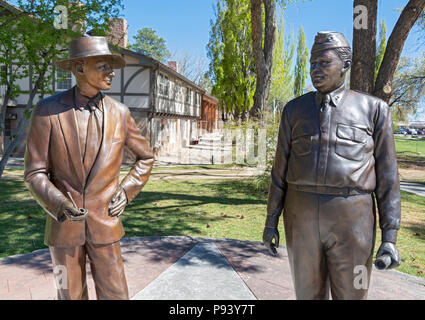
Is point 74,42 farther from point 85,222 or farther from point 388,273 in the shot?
point 388,273

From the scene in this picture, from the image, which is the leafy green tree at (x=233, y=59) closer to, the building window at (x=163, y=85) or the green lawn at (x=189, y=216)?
the building window at (x=163, y=85)

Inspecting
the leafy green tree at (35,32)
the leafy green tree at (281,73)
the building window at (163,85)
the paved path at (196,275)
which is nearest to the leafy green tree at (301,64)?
the leafy green tree at (281,73)

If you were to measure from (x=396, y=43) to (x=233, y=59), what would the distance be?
18572 millimetres

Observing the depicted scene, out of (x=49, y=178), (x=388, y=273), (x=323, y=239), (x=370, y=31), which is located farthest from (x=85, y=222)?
(x=370, y=31)

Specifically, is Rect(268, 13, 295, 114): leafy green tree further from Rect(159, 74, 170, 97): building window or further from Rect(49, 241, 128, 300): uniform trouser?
Rect(49, 241, 128, 300): uniform trouser

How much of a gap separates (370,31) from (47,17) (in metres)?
7.46

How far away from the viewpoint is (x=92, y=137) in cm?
257

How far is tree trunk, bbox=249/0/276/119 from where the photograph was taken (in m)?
11.7

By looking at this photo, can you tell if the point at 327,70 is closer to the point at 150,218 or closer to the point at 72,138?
the point at 72,138

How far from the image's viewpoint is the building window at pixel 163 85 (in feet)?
68.5

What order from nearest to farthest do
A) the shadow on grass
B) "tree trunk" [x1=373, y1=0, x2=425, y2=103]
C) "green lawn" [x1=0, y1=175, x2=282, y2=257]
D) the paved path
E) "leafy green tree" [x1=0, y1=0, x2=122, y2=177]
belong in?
1. the paved path
2. the shadow on grass
3. "green lawn" [x1=0, y1=175, x2=282, y2=257]
4. "tree trunk" [x1=373, y1=0, x2=425, y2=103]
5. "leafy green tree" [x1=0, y1=0, x2=122, y2=177]

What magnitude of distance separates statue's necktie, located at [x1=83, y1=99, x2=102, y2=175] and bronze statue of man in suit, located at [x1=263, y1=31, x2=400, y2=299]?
1.38m

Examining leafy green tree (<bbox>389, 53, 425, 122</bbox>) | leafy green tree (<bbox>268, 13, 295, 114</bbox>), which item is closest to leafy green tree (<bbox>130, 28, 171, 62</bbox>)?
leafy green tree (<bbox>268, 13, 295, 114</bbox>)
